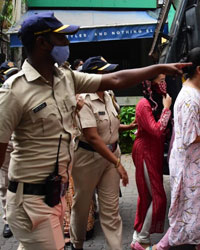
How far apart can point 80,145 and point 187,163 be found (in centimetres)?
103

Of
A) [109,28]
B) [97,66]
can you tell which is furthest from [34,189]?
[109,28]

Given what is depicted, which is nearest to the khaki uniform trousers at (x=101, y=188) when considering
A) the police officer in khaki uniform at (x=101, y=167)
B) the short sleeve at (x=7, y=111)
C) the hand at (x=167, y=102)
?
the police officer in khaki uniform at (x=101, y=167)

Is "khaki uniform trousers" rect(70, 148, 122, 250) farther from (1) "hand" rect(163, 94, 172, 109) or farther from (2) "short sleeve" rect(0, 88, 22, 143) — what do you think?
(2) "short sleeve" rect(0, 88, 22, 143)

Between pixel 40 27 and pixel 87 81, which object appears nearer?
pixel 40 27

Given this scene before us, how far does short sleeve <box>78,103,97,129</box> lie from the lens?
11.6 ft

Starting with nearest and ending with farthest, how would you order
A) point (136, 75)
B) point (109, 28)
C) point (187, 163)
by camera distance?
point (136, 75)
point (187, 163)
point (109, 28)

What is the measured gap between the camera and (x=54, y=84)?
2.49m

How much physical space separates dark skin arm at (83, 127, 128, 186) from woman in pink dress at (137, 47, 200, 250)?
0.43 m

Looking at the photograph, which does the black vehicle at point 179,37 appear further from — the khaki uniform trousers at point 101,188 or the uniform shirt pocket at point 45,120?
the uniform shirt pocket at point 45,120

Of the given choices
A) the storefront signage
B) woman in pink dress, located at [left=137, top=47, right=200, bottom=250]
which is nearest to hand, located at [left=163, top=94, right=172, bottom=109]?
woman in pink dress, located at [left=137, top=47, right=200, bottom=250]

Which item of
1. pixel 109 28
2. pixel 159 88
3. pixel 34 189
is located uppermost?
pixel 159 88

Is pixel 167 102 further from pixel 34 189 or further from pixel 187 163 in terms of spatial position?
pixel 34 189

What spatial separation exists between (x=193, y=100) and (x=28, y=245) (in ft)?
5.52

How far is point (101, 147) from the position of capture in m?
3.45
